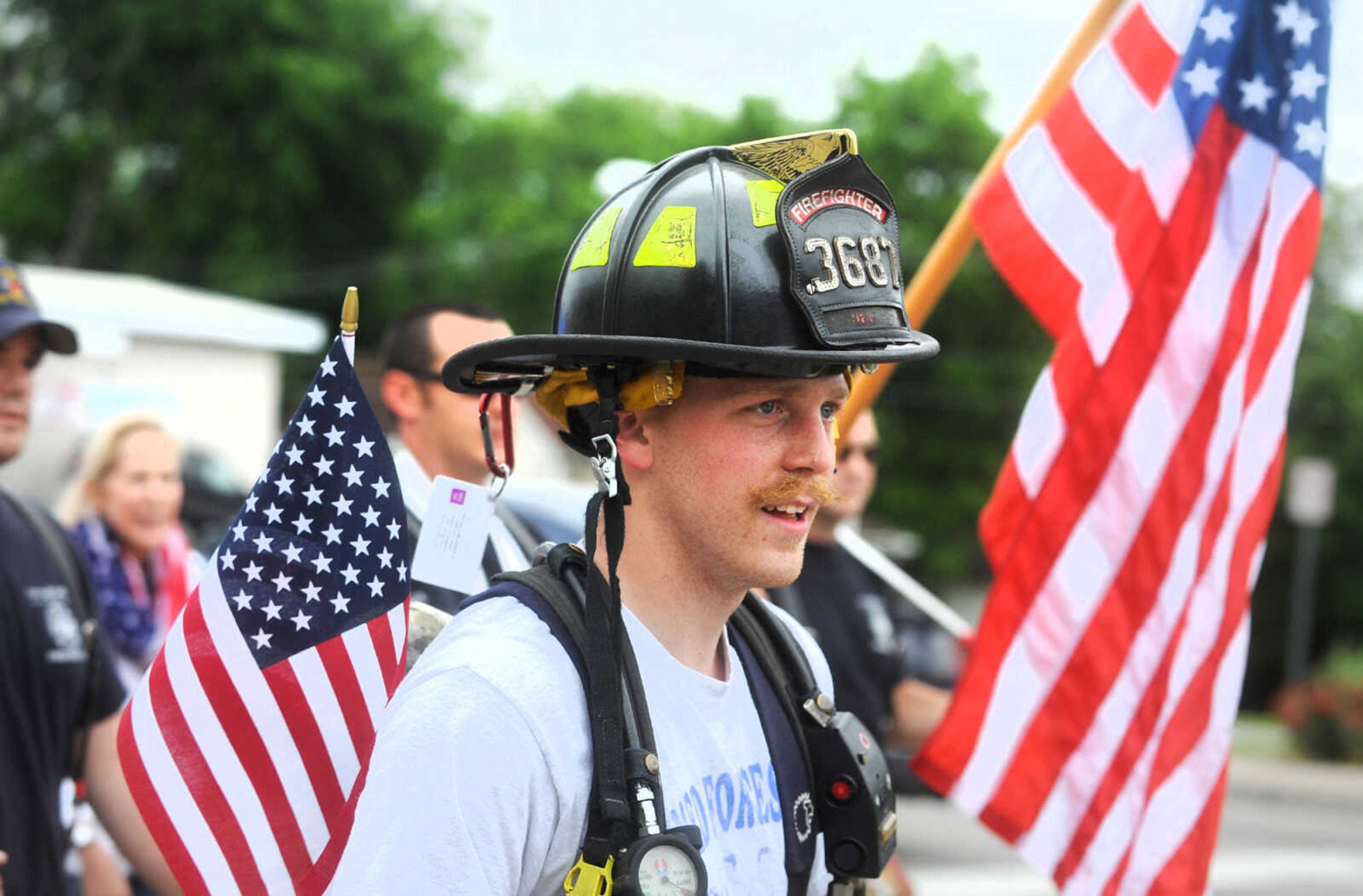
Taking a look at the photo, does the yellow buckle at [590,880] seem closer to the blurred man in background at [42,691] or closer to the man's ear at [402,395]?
the blurred man in background at [42,691]

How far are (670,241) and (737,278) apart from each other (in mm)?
100

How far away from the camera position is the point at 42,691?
3.30 meters

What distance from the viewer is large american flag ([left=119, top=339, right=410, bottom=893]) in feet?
7.47

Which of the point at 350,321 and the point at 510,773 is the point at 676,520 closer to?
the point at 510,773

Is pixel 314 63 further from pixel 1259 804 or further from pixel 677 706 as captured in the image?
pixel 677 706

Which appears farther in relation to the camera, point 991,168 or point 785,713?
point 991,168

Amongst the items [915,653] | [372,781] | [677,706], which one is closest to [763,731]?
[677,706]

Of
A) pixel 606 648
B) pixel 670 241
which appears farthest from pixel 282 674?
pixel 670 241

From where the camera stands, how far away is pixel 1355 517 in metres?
34.1

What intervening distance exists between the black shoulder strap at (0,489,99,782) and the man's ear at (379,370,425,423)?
3.04 ft

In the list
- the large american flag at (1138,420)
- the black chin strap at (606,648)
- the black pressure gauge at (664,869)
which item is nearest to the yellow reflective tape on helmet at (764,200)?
Answer: the black chin strap at (606,648)

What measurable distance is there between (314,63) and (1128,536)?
30.4 meters

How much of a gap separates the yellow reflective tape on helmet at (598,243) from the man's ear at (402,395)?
1.98 meters

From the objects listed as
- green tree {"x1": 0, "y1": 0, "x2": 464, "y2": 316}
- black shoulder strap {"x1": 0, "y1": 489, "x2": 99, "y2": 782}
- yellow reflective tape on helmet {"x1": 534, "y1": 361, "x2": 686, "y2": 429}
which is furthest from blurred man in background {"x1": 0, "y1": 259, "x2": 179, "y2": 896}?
green tree {"x1": 0, "y1": 0, "x2": 464, "y2": 316}
